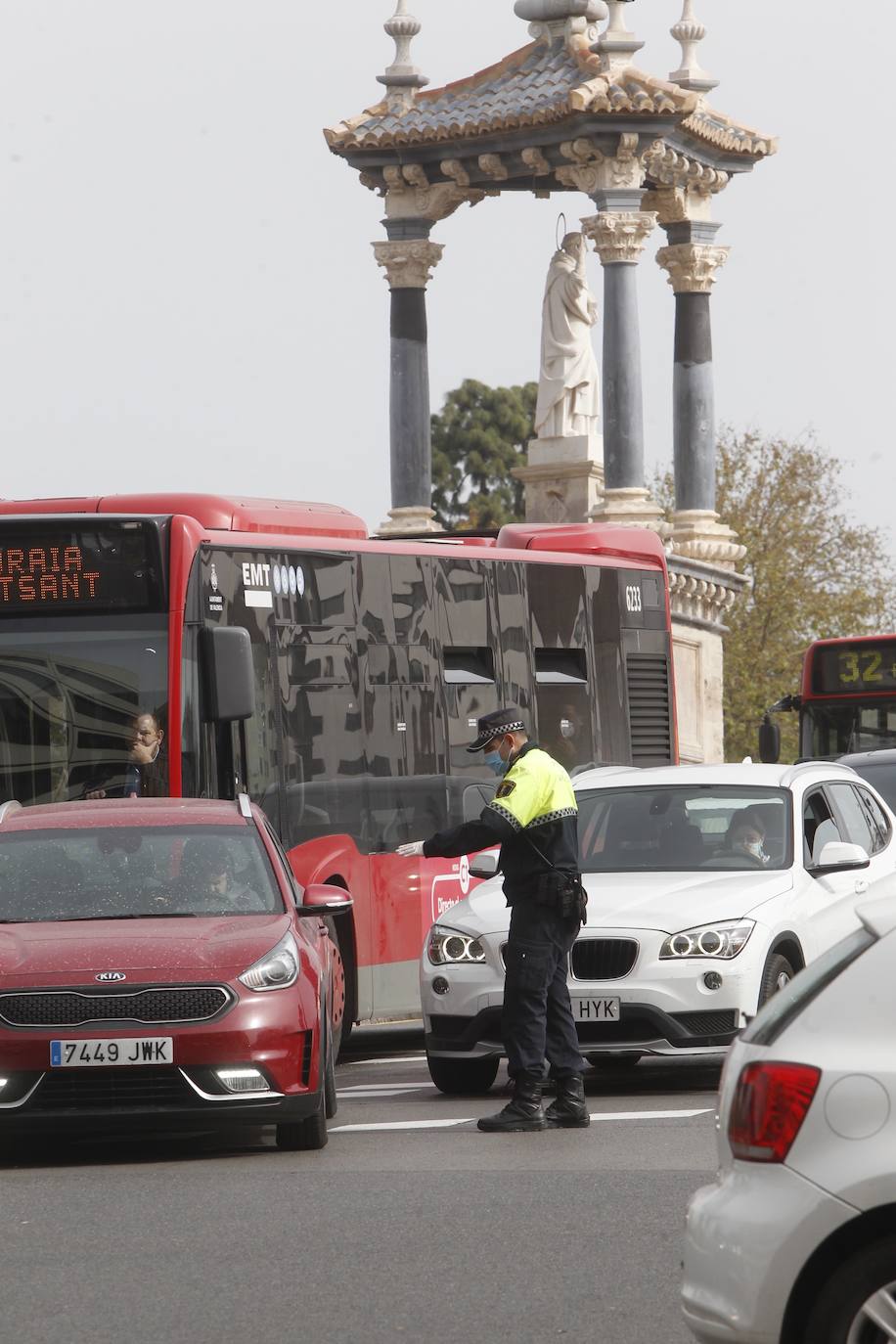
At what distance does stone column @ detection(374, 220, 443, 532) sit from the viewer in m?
38.9

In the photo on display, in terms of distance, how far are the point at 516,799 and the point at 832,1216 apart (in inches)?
250

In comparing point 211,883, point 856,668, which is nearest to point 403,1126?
point 211,883

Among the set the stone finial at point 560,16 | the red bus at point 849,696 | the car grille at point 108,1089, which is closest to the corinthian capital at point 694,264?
the stone finial at point 560,16

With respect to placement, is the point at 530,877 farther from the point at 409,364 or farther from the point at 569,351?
the point at 569,351

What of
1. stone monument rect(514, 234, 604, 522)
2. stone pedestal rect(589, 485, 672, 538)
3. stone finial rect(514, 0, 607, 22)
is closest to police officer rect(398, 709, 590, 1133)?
stone pedestal rect(589, 485, 672, 538)

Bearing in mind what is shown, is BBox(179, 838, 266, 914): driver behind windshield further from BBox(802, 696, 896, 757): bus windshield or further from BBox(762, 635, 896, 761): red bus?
BBox(802, 696, 896, 757): bus windshield

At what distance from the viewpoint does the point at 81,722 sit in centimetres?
1365

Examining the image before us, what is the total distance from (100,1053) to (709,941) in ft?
11.1

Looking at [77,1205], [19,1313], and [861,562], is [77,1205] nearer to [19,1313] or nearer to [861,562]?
[19,1313]

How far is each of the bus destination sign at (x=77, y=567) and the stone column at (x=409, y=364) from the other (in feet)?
81.5

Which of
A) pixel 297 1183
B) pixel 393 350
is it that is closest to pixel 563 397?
pixel 393 350

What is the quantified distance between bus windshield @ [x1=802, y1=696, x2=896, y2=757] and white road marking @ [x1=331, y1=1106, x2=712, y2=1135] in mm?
15109

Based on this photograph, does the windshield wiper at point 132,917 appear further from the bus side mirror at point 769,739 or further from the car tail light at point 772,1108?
the bus side mirror at point 769,739

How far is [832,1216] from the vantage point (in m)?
5.46
